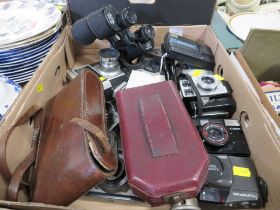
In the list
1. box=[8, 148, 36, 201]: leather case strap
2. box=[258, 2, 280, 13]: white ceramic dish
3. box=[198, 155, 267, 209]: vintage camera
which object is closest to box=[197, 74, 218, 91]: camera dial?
box=[198, 155, 267, 209]: vintage camera

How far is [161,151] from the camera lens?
0.45 meters

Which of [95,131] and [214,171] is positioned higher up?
[95,131]

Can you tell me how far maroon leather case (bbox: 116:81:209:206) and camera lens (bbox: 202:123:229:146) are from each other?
10 centimetres

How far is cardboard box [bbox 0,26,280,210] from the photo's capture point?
0.50 m

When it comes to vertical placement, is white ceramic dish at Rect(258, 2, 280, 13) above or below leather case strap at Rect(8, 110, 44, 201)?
above

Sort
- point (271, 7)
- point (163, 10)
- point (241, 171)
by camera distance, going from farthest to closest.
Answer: point (271, 7) < point (163, 10) < point (241, 171)

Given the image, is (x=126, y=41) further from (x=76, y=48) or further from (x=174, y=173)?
(x=174, y=173)

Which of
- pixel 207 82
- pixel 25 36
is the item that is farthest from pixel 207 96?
pixel 25 36

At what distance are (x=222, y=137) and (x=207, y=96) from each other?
0.39 ft

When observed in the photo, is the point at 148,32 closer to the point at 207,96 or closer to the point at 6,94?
the point at 207,96

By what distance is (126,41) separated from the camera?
2.52 feet

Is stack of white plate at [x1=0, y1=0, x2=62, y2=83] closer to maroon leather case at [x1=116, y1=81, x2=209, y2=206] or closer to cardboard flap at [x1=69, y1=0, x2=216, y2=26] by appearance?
cardboard flap at [x1=69, y1=0, x2=216, y2=26]

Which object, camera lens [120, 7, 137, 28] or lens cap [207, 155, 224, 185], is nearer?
lens cap [207, 155, 224, 185]

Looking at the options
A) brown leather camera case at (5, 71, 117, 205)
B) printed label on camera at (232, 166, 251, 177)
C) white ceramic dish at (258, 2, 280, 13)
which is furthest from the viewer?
white ceramic dish at (258, 2, 280, 13)
